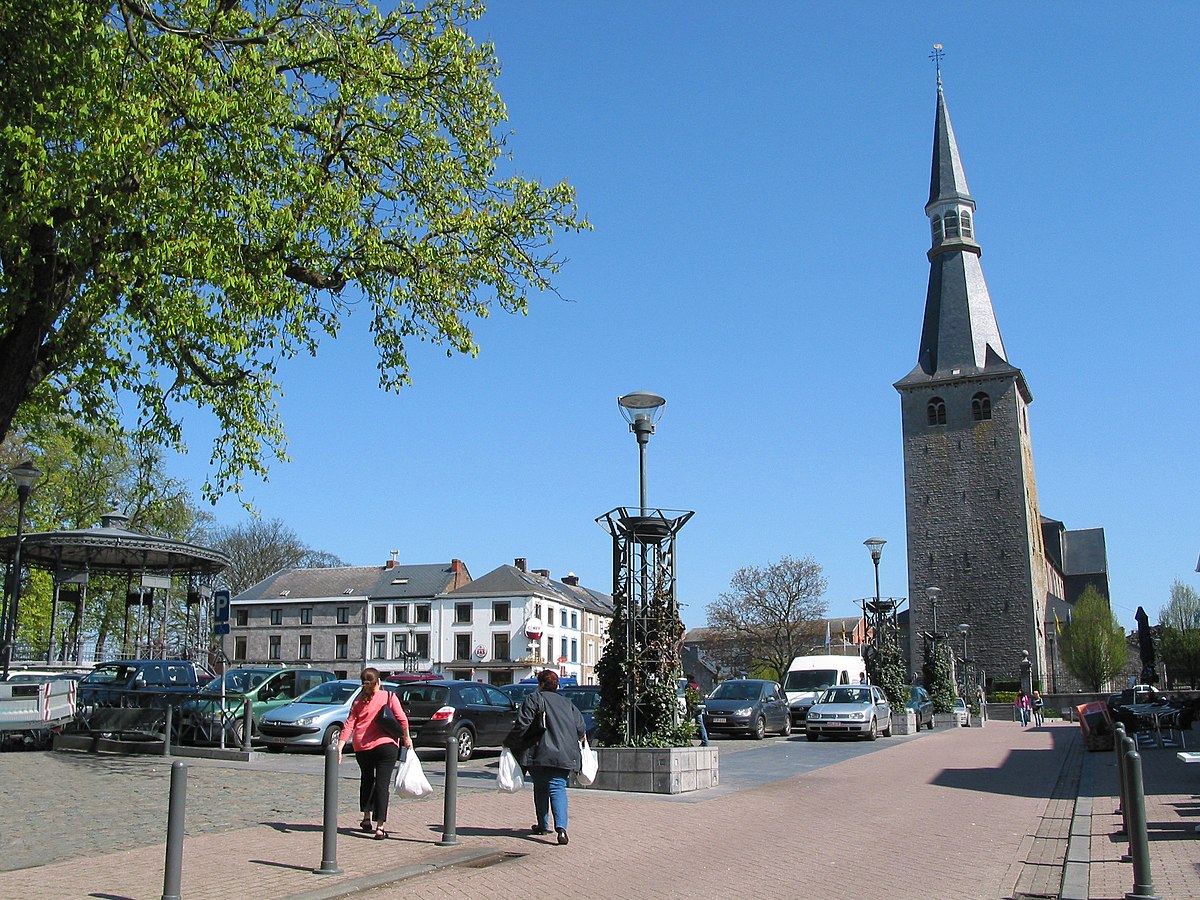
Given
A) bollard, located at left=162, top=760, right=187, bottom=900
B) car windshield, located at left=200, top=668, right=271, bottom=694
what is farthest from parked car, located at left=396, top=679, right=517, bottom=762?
bollard, located at left=162, top=760, right=187, bottom=900

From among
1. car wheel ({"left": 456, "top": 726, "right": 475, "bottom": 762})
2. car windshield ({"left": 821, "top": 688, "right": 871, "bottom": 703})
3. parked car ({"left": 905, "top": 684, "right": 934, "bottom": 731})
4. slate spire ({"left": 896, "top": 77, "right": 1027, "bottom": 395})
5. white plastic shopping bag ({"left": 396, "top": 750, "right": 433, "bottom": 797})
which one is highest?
slate spire ({"left": 896, "top": 77, "right": 1027, "bottom": 395})

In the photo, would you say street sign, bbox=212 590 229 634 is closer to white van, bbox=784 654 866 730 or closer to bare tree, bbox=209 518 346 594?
white van, bbox=784 654 866 730

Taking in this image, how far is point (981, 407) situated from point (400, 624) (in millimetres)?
43415

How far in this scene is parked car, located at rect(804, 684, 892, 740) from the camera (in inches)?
1005

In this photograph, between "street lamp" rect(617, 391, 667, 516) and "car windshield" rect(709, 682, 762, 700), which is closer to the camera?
"street lamp" rect(617, 391, 667, 516)

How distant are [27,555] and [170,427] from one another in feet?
45.6

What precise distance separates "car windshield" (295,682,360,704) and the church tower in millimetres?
56555

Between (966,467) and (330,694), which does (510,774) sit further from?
(966,467)

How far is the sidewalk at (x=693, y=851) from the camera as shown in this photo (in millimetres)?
7426

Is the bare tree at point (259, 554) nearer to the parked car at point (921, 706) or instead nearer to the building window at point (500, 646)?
the building window at point (500, 646)

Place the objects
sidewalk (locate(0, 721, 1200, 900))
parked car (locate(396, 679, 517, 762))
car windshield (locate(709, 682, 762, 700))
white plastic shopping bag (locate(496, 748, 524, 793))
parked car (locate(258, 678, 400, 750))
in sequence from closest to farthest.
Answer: sidewalk (locate(0, 721, 1200, 900)), white plastic shopping bag (locate(496, 748, 524, 793)), parked car (locate(396, 679, 517, 762)), parked car (locate(258, 678, 400, 750)), car windshield (locate(709, 682, 762, 700))

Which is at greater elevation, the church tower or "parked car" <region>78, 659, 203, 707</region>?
the church tower

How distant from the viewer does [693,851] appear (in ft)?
30.1

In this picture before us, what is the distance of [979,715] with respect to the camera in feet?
137
